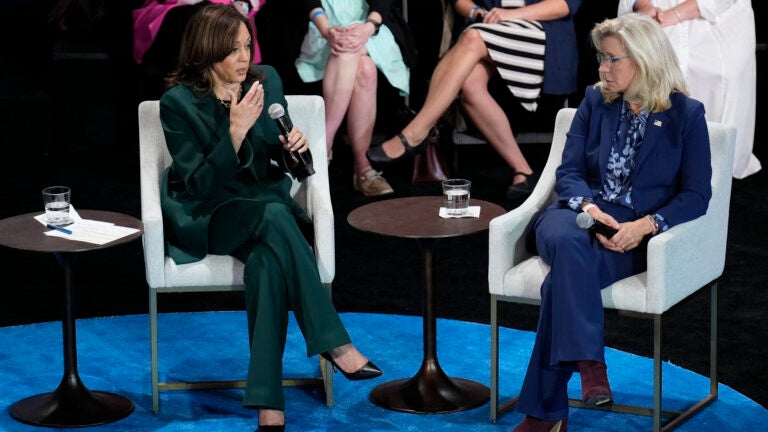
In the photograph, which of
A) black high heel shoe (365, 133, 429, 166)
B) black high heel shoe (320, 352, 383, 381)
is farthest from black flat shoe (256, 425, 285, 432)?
black high heel shoe (365, 133, 429, 166)

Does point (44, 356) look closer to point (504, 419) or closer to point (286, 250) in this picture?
point (286, 250)

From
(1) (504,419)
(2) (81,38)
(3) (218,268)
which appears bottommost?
(1) (504,419)

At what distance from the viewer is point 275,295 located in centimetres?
430

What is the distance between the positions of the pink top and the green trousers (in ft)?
9.77

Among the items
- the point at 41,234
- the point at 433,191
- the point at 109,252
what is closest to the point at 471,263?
the point at 433,191

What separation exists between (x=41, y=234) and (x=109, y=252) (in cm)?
198

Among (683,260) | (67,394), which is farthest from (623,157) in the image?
(67,394)

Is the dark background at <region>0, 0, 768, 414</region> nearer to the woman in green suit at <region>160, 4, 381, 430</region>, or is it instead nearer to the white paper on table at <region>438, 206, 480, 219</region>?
the white paper on table at <region>438, 206, 480, 219</region>

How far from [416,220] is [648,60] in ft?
2.89

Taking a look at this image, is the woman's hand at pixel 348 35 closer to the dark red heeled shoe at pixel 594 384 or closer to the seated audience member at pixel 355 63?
the seated audience member at pixel 355 63

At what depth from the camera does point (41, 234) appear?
439 cm

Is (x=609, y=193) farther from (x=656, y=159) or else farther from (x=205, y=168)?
(x=205, y=168)

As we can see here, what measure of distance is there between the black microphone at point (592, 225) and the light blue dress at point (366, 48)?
10.1 feet

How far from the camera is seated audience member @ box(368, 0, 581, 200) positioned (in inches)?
274
